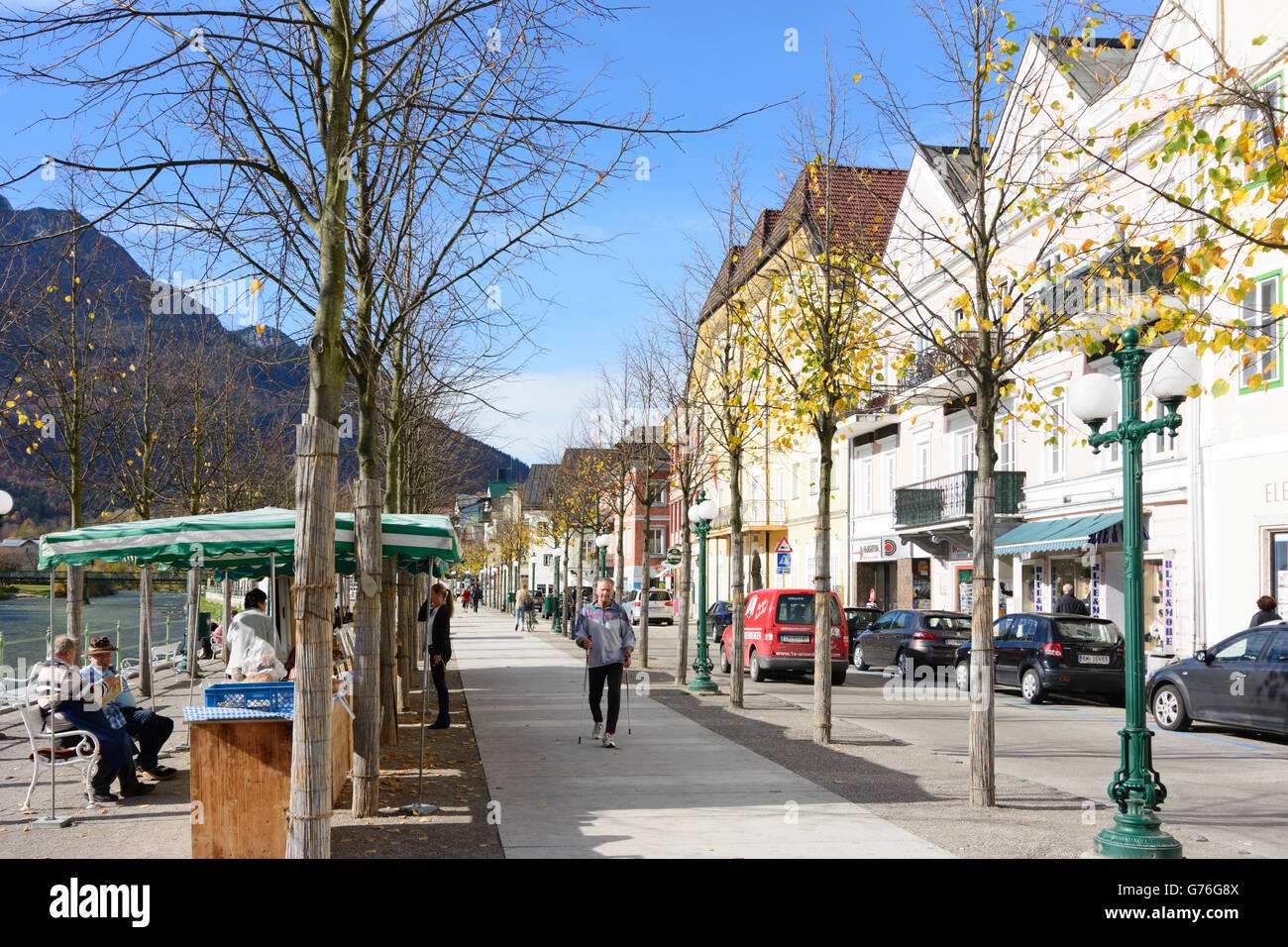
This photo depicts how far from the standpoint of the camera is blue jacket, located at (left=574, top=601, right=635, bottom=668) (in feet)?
44.8

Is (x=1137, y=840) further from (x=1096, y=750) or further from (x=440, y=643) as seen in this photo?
(x=440, y=643)

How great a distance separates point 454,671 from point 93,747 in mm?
16171

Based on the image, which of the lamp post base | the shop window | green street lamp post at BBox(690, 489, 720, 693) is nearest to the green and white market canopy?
the lamp post base

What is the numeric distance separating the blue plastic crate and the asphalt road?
6.79 m

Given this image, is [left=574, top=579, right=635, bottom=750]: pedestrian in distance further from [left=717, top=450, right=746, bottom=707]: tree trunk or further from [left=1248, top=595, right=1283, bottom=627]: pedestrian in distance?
[left=1248, top=595, right=1283, bottom=627]: pedestrian in distance

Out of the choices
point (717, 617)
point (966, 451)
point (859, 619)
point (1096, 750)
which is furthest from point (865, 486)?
point (1096, 750)

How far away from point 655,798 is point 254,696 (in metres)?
3.79

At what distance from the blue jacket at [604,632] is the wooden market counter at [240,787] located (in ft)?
19.5

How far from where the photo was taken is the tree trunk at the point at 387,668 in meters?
13.6

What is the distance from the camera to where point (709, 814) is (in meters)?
9.65

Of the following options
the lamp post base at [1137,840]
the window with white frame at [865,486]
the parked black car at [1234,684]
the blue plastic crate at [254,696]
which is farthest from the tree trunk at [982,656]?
the window with white frame at [865,486]

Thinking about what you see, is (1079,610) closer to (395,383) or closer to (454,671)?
(454,671)

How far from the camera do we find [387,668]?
13938 mm
